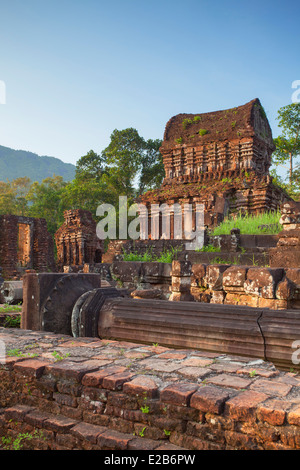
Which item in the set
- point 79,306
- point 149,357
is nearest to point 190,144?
point 79,306

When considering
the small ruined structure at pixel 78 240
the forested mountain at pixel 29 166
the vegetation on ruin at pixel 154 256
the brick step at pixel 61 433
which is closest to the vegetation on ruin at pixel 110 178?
the small ruined structure at pixel 78 240

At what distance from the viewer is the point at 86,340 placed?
3.33 metres

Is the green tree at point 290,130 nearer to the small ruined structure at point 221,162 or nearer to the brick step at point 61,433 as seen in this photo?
the small ruined structure at point 221,162

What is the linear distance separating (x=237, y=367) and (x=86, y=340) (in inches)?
56.9

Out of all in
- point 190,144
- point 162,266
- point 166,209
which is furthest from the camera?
point 190,144

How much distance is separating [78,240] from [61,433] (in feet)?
54.5

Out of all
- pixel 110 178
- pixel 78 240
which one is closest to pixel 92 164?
pixel 110 178

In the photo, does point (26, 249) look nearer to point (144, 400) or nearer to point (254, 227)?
point (254, 227)

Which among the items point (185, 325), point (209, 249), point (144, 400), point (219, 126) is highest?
point (219, 126)

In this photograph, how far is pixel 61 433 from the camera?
2.25 metres

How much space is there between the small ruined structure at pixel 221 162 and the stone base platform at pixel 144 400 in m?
9.95

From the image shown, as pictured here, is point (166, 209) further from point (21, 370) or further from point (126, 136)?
point (126, 136)

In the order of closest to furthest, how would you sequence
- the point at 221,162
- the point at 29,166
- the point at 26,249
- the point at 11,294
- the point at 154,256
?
the point at 11,294 < the point at 154,256 < the point at 221,162 < the point at 26,249 < the point at 29,166

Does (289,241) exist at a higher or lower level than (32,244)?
lower
